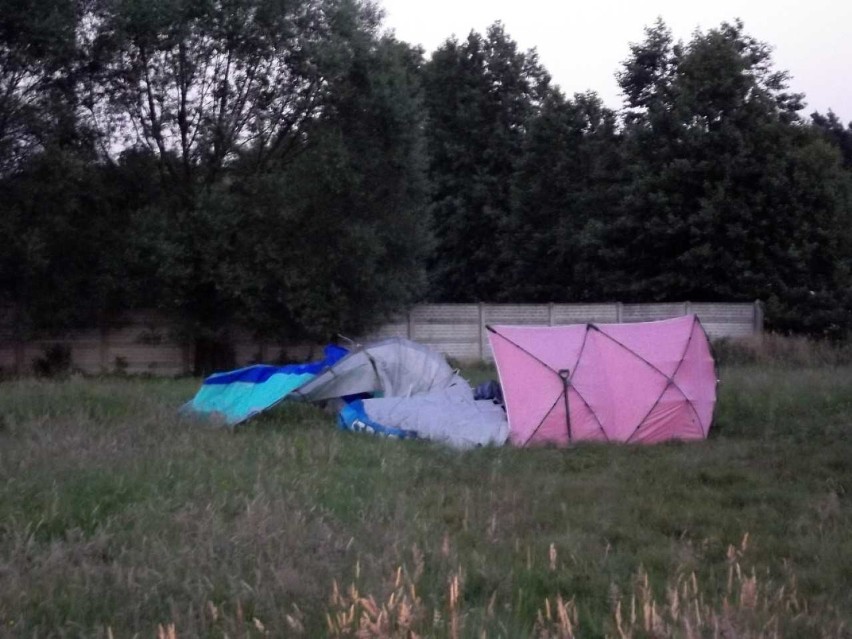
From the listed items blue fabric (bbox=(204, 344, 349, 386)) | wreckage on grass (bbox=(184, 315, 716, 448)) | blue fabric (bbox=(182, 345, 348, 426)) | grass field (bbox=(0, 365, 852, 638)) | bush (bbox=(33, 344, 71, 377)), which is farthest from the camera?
bush (bbox=(33, 344, 71, 377))

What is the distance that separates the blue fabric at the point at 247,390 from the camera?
1439 centimetres

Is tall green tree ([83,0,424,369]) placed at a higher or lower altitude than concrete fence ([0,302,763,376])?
higher

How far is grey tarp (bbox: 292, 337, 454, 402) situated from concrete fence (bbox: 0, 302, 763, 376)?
396 inches

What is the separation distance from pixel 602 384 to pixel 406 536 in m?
7.27

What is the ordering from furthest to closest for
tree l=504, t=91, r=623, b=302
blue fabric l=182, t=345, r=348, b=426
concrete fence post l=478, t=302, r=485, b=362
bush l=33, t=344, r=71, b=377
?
tree l=504, t=91, r=623, b=302, concrete fence post l=478, t=302, r=485, b=362, bush l=33, t=344, r=71, b=377, blue fabric l=182, t=345, r=348, b=426

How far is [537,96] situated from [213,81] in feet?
56.3

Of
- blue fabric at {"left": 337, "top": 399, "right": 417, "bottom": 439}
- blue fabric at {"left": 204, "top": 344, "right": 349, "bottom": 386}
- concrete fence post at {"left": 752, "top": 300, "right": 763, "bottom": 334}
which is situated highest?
concrete fence post at {"left": 752, "top": 300, "right": 763, "bottom": 334}

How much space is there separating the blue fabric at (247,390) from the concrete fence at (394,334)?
10.3 meters

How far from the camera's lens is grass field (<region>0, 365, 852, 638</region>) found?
574 centimetres

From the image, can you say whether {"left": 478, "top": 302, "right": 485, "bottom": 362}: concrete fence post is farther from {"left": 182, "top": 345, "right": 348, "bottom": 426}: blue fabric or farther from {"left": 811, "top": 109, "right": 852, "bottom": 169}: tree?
{"left": 811, "top": 109, "right": 852, "bottom": 169}: tree

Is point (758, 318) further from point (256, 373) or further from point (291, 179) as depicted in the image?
point (256, 373)

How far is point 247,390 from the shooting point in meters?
15.2

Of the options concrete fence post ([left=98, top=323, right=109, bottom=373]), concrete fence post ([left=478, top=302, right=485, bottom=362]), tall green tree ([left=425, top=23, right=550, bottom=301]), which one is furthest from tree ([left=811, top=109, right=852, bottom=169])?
concrete fence post ([left=98, top=323, right=109, bottom=373])

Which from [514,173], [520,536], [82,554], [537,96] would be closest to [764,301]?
[514,173]
